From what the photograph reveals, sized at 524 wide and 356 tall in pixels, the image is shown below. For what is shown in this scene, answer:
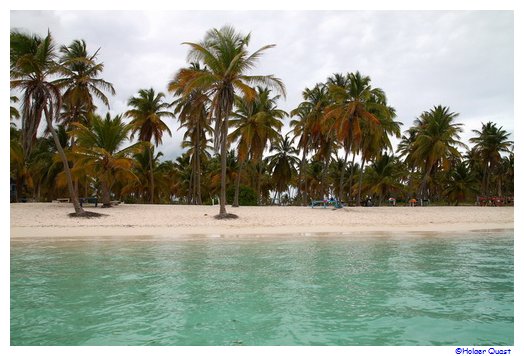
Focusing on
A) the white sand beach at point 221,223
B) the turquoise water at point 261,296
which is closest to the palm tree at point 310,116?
the white sand beach at point 221,223

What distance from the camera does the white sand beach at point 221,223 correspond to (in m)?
18.0

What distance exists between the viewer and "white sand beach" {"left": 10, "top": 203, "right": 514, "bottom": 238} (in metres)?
18.0

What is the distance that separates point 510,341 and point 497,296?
2229 millimetres

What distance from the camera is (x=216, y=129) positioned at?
23.4 m

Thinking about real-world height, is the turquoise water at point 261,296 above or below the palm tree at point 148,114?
below

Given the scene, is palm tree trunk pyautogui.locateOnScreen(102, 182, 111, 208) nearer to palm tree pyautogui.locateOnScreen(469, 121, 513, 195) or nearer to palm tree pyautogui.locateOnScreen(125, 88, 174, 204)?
palm tree pyautogui.locateOnScreen(125, 88, 174, 204)

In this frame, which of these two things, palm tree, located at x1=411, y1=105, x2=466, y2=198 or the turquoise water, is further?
Answer: palm tree, located at x1=411, y1=105, x2=466, y2=198

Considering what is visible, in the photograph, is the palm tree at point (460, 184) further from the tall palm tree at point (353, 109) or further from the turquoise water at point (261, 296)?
the turquoise water at point (261, 296)

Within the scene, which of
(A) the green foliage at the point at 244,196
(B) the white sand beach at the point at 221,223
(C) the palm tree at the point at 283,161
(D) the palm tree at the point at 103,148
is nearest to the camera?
(B) the white sand beach at the point at 221,223

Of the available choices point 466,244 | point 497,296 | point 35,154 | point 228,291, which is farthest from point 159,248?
point 35,154

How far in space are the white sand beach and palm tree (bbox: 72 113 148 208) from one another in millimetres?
2834

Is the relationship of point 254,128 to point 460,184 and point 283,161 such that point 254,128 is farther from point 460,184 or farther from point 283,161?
point 460,184

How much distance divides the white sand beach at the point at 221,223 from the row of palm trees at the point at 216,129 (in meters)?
2.05

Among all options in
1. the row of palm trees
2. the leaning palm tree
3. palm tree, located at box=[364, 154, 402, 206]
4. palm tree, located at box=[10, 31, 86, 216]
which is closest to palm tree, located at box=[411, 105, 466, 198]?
the row of palm trees
